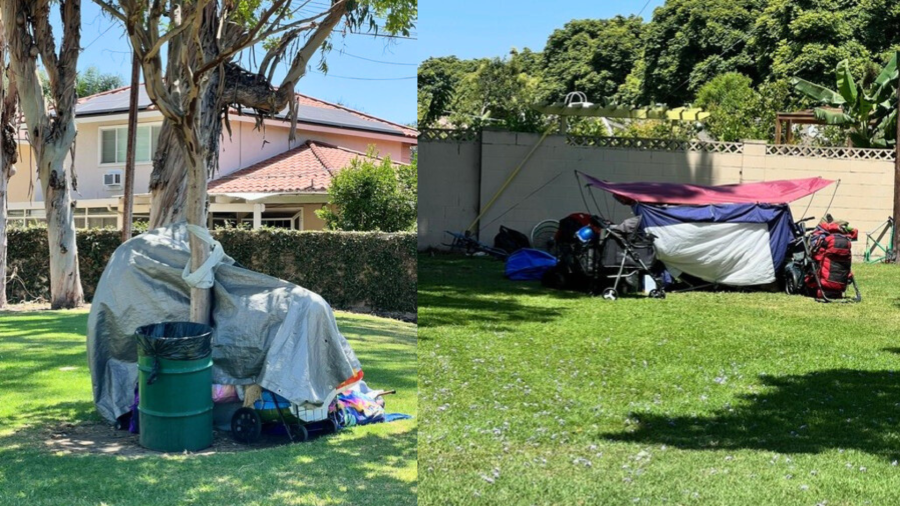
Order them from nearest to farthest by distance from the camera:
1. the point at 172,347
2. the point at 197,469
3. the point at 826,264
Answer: the point at 197,469 → the point at 172,347 → the point at 826,264

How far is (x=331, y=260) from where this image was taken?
609 inches

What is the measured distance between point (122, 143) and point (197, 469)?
16362 mm

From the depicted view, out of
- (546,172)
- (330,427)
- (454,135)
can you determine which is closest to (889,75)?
(546,172)

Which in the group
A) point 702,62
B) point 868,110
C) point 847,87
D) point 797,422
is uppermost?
point 702,62

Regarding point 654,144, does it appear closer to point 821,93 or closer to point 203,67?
point 821,93

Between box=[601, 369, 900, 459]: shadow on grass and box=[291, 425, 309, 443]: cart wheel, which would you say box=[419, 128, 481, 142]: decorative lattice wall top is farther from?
box=[291, 425, 309, 443]: cart wheel

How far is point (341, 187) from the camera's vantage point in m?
15.9

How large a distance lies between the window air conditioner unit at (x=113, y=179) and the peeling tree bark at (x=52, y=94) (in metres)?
5.15

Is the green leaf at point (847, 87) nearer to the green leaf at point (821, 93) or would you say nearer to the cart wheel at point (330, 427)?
the green leaf at point (821, 93)

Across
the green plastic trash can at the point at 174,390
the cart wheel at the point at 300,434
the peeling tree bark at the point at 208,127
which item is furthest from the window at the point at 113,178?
the cart wheel at the point at 300,434

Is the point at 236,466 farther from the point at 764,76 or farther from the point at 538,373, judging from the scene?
the point at 764,76

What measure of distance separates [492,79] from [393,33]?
16.6 m

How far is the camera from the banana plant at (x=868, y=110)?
1759cm

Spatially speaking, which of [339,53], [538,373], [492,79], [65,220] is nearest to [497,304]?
[538,373]
